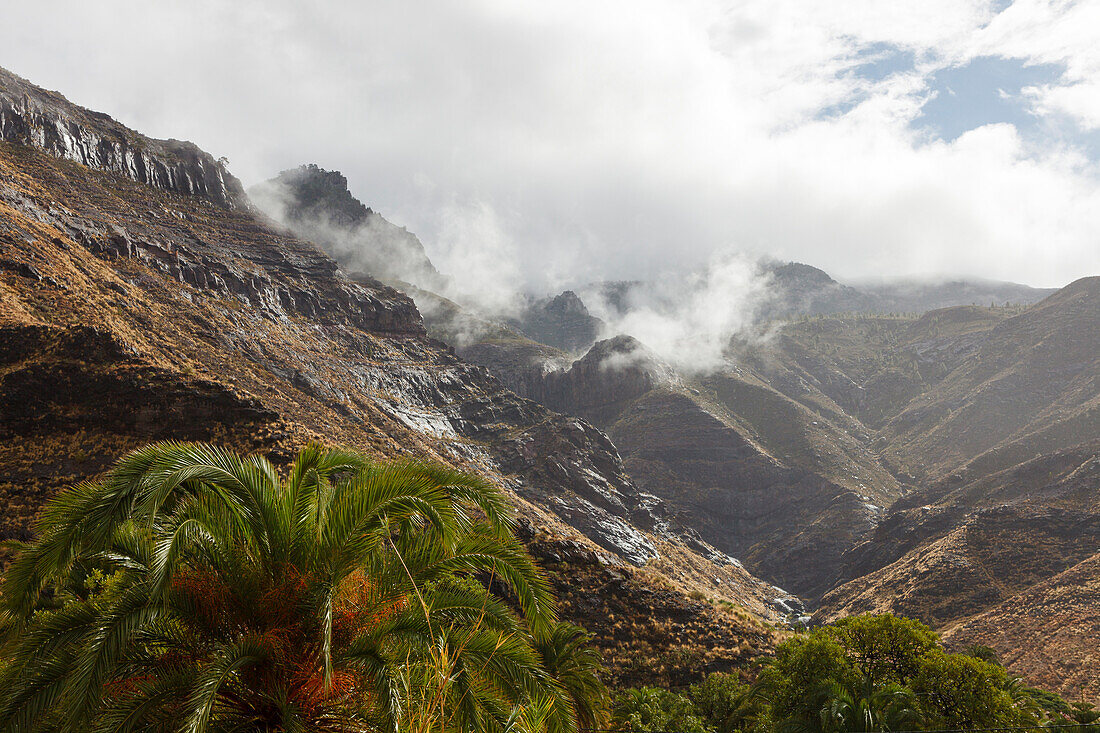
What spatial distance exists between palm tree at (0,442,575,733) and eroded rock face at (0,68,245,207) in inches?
3673

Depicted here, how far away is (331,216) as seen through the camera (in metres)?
174

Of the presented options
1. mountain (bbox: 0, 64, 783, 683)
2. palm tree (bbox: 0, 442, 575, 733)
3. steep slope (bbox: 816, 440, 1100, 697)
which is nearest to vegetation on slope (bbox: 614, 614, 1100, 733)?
mountain (bbox: 0, 64, 783, 683)

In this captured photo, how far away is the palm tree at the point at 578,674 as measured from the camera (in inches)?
719

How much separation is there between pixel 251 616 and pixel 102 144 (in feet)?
358

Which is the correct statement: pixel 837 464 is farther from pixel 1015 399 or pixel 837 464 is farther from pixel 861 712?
pixel 861 712

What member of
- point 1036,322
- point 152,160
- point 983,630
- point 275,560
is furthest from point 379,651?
point 1036,322

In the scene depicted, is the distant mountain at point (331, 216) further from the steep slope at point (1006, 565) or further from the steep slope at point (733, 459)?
the steep slope at point (1006, 565)

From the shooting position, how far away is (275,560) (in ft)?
22.8

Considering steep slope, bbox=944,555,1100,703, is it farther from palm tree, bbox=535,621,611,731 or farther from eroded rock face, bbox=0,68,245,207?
eroded rock face, bbox=0,68,245,207

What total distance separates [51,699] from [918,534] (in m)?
89.7

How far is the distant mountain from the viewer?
166m

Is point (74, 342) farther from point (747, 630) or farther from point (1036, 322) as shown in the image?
point (1036, 322)

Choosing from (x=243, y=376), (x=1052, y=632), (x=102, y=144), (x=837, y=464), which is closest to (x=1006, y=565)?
(x=1052, y=632)

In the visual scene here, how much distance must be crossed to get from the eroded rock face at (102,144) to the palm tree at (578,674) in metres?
91.7
